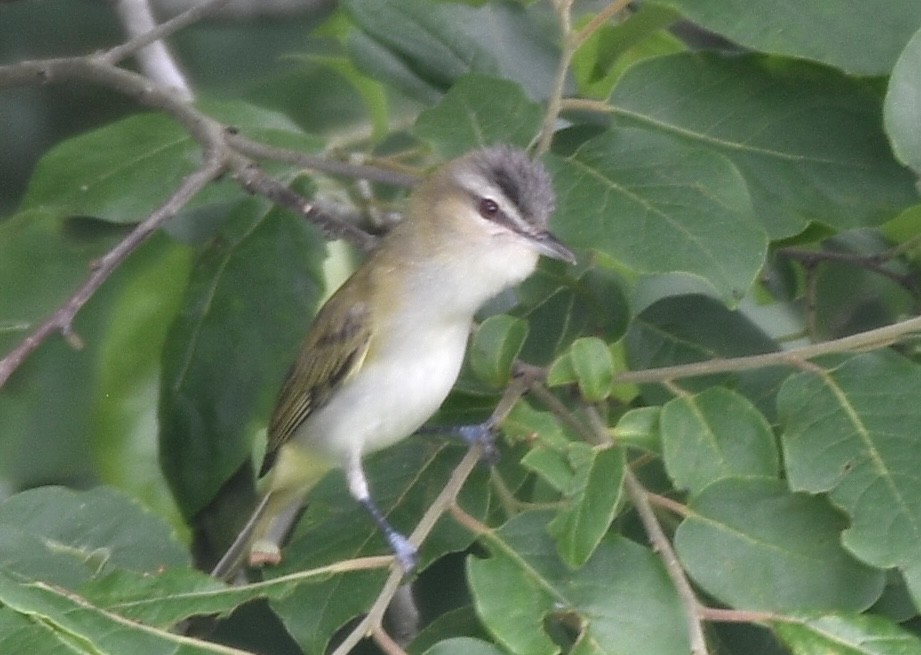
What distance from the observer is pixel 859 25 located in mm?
1646

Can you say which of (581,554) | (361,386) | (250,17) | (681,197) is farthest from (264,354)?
(250,17)

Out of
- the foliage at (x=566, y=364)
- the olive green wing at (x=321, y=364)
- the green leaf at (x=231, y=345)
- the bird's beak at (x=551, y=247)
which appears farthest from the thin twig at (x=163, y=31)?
the bird's beak at (x=551, y=247)

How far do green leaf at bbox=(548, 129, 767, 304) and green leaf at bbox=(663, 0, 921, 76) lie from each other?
14 centimetres

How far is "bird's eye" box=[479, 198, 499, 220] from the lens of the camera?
1803 mm

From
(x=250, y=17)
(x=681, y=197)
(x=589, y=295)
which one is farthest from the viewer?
(x=250, y=17)

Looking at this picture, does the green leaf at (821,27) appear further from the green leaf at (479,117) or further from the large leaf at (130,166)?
the large leaf at (130,166)

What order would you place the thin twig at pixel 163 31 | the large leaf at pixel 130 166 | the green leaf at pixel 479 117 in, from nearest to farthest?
1. the green leaf at pixel 479 117
2. the thin twig at pixel 163 31
3. the large leaf at pixel 130 166

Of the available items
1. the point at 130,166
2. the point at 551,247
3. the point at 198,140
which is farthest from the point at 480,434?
the point at 130,166

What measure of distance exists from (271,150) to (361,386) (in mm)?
332

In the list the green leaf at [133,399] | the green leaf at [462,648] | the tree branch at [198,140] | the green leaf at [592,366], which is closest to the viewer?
the green leaf at [462,648]

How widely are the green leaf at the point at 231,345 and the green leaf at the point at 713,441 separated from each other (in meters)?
0.77

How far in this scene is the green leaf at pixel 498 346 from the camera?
1.55 metres

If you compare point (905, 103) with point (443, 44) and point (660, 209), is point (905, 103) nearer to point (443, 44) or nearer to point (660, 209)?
point (660, 209)

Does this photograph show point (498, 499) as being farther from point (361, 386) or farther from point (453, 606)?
point (453, 606)
